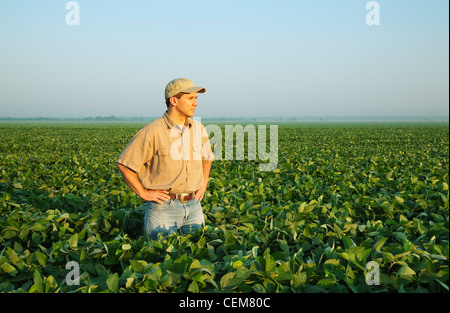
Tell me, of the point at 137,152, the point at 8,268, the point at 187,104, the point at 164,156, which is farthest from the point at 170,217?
the point at 8,268

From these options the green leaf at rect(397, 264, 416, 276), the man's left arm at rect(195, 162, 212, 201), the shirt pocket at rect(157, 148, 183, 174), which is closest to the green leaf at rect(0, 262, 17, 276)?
the shirt pocket at rect(157, 148, 183, 174)

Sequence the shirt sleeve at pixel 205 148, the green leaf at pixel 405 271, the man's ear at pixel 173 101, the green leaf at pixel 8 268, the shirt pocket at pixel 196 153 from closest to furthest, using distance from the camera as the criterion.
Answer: the green leaf at pixel 405 271, the green leaf at pixel 8 268, the man's ear at pixel 173 101, the shirt pocket at pixel 196 153, the shirt sleeve at pixel 205 148

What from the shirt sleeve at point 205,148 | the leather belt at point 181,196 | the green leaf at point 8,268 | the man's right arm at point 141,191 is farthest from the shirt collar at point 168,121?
the green leaf at point 8,268

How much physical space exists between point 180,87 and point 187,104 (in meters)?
0.17

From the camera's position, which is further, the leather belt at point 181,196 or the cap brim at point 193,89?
the leather belt at point 181,196

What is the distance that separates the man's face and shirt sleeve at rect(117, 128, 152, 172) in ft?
1.27

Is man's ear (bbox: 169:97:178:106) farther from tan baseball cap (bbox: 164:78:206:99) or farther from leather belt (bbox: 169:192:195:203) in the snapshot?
leather belt (bbox: 169:192:195:203)

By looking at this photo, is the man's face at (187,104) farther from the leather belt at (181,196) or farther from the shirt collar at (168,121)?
the leather belt at (181,196)

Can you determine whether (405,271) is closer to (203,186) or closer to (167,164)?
(203,186)

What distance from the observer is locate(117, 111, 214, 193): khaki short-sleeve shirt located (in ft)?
9.99

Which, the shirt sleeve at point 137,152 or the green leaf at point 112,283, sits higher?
the shirt sleeve at point 137,152

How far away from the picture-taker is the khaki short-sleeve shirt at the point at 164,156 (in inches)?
120

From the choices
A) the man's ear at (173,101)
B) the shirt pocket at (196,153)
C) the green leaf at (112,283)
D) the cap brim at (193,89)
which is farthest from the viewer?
the shirt pocket at (196,153)

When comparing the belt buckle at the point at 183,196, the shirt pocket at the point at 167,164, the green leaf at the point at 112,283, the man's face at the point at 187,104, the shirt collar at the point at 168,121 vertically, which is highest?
the man's face at the point at 187,104
